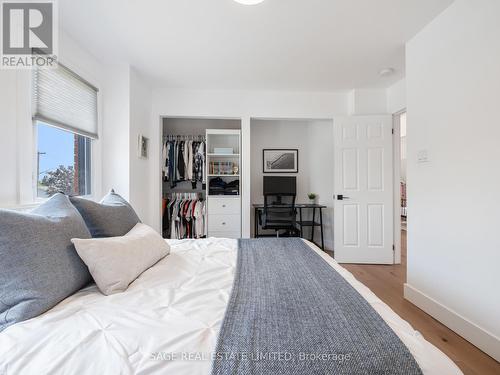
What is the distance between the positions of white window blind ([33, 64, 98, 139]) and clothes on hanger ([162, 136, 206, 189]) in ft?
3.50

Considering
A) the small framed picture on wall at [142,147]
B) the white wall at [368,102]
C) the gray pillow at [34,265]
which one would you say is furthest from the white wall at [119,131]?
the white wall at [368,102]

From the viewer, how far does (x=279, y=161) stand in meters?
4.34

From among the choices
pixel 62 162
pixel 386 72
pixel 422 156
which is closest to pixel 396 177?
pixel 422 156

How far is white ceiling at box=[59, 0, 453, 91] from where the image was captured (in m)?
1.74

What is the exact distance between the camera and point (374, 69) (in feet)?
8.82

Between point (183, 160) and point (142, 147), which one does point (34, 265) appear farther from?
point (183, 160)

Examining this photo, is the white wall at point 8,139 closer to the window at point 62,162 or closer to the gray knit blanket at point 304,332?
the window at point 62,162

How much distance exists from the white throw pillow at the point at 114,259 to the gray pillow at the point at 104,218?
0.14 metres

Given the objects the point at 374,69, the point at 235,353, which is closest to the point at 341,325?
the point at 235,353

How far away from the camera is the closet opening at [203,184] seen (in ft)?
11.1

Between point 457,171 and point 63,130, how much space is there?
3270 mm

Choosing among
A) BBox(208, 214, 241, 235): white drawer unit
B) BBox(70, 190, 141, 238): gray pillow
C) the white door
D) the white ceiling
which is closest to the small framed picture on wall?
the white ceiling

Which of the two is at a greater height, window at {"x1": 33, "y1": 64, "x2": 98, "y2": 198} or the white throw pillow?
window at {"x1": 33, "y1": 64, "x2": 98, "y2": 198}

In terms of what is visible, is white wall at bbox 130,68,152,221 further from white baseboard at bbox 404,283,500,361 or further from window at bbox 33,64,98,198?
white baseboard at bbox 404,283,500,361
